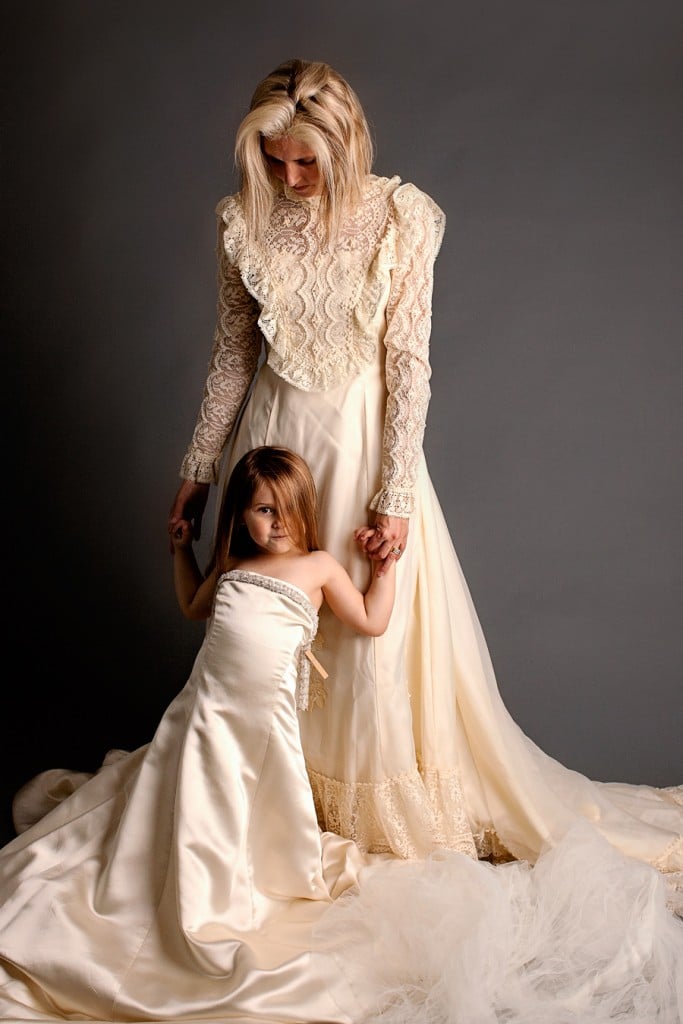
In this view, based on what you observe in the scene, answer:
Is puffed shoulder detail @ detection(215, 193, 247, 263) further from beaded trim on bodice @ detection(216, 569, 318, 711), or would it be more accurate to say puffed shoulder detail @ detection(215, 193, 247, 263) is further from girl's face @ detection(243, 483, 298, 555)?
beaded trim on bodice @ detection(216, 569, 318, 711)

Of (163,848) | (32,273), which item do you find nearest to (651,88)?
(32,273)

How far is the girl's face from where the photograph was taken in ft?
9.28

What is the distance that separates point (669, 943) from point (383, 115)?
9.96 ft

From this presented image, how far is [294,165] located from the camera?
2.78 metres

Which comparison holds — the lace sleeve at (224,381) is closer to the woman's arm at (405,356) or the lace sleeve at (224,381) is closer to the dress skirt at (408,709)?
the dress skirt at (408,709)

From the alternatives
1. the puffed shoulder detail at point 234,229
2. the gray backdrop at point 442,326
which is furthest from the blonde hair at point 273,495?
the gray backdrop at point 442,326

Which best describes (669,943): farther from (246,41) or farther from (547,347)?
(246,41)

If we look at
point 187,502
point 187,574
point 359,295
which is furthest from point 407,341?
point 187,574

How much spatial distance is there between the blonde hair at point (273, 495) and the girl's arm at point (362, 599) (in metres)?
0.11

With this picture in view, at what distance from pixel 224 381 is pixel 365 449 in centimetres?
50

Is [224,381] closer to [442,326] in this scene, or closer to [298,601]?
[298,601]

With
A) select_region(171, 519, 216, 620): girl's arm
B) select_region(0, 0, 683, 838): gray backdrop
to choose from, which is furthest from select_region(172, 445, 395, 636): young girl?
select_region(0, 0, 683, 838): gray backdrop

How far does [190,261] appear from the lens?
4195 mm

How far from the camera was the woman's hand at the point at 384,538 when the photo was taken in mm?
2918
